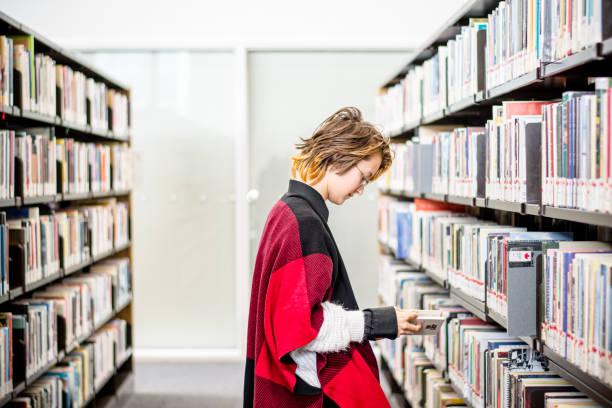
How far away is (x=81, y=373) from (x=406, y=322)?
7.71ft

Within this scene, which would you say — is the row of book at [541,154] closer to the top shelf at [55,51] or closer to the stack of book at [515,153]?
the stack of book at [515,153]

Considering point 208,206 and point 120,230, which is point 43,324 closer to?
point 120,230

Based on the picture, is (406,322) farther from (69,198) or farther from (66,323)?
(69,198)

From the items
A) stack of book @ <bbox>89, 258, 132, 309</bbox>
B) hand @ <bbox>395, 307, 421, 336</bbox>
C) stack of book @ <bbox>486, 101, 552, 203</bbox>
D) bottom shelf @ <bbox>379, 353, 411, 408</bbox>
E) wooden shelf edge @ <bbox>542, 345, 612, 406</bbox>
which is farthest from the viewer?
stack of book @ <bbox>89, 258, 132, 309</bbox>

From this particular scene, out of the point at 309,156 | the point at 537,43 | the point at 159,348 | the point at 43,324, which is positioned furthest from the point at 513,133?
the point at 159,348

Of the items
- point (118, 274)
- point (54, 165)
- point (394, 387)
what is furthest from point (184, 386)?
point (54, 165)

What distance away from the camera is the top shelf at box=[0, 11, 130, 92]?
2.36 metres

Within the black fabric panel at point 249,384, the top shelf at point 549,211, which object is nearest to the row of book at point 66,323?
the black fabric panel at point 249,384

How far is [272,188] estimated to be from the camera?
4.68 m

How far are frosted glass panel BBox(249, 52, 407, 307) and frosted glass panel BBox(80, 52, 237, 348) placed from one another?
22 centimetres

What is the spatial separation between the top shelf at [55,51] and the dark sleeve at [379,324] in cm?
186

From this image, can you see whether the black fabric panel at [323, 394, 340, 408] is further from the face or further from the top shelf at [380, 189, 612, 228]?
the top shelf at [380, 189, 612, 228]

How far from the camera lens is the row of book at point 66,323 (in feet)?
7.95

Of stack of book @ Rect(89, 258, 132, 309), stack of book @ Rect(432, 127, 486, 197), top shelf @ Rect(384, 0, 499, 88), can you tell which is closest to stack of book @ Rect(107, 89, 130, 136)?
stack of book @ Rect(89, 258, 132, 309)
